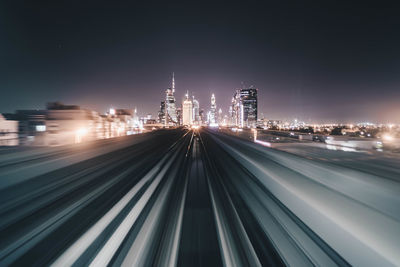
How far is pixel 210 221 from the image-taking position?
3.47m

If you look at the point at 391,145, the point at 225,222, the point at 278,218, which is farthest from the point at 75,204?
the point at 391,145

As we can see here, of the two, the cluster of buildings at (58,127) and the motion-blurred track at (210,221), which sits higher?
the cluster of buildings at (58,127)

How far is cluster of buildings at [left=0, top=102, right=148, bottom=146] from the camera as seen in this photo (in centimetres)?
1516

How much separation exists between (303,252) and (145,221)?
268 centimetres

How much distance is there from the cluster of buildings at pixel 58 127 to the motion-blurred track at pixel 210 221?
1250cm

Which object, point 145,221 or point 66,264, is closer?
point 66,264

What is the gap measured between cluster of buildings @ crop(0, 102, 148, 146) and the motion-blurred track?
1250cm

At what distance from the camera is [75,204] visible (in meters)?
4.13

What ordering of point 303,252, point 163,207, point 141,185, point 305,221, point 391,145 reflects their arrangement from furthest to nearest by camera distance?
point 391,145
point 141,185
point 163,207
point 305,221
point 303,252

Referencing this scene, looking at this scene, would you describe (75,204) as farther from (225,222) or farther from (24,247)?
(225,222)

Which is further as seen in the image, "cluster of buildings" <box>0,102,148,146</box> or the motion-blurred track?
"cluster of buildings" <box>0,102,148,146</box>

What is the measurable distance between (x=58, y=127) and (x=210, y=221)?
1837 inches

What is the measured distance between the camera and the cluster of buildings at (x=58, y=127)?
1516 centimetres

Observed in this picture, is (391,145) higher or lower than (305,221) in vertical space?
higher
